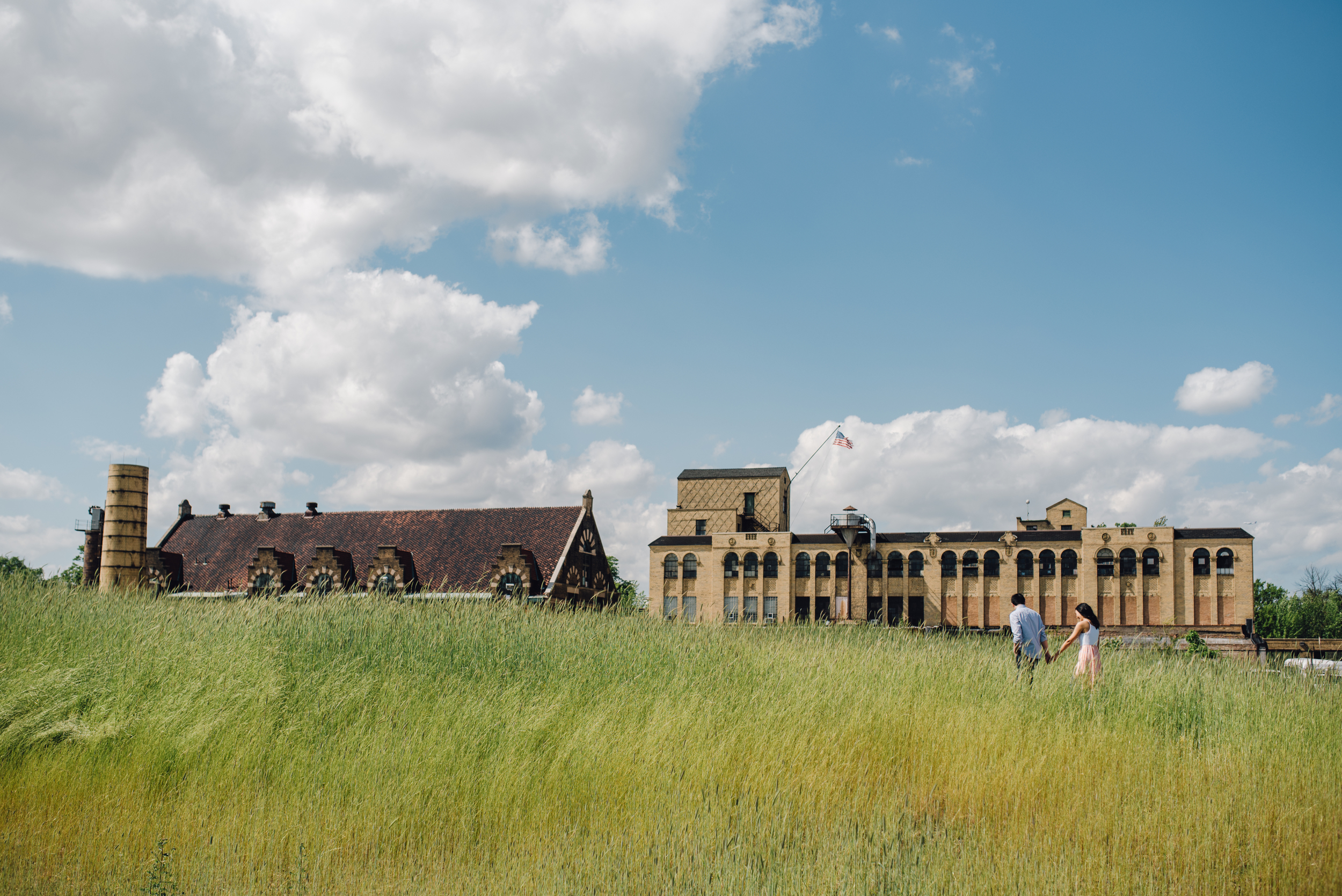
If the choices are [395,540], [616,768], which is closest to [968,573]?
[395,540]

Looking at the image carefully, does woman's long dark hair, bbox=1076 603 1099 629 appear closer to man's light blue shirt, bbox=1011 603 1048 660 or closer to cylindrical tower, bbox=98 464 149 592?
man's light blue shirt, bbox=1011 603 1048 660

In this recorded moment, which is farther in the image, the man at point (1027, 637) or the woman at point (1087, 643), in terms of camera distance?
the man at point (1027, 637)

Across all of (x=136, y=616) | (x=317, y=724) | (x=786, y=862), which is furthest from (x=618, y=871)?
(x=136, y=616)

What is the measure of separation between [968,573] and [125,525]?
41.6 meters

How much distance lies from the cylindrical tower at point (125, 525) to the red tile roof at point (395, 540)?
10379 mm

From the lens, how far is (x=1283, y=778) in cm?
741

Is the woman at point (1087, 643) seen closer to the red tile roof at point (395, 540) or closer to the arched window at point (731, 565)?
the red tile roof at point (395, 540)

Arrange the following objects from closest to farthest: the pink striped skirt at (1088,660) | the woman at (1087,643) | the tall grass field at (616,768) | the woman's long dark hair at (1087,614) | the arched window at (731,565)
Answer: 1. the tall grass field at (616,768)
2. the woman's long dark hair at (1087,614)
3. the woman at (1087,643)
4. the pink striped skirt at (1088,660)
5. the arched window at (731,565)

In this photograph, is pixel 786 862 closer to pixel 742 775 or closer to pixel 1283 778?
pixel 742 775

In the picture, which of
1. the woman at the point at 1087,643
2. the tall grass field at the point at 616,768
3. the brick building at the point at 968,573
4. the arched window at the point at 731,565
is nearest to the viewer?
the tall grass field at the point at 616,768

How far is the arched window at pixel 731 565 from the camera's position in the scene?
52.7 m

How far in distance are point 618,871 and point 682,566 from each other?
160 ft

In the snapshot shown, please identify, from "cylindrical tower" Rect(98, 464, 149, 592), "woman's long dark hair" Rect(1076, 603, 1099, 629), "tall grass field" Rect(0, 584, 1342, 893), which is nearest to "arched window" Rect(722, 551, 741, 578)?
"cylindrical tower" Rect(98, 464, 149, 592)

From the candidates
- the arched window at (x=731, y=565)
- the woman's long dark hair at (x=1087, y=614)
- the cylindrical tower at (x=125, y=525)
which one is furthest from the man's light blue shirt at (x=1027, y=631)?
the arched window at (x=731, y=565)
